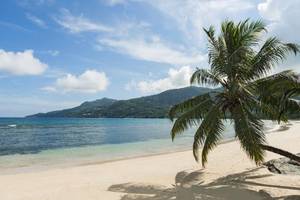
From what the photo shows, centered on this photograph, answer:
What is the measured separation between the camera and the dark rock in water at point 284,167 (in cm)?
1205

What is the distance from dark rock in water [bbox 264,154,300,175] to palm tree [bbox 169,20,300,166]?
101 inches

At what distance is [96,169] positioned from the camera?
682 inches

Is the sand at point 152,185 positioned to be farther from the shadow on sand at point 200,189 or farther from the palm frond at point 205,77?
the palm frond at point 205,77

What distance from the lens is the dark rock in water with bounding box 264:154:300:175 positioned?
12.0m

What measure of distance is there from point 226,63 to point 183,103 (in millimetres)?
2071

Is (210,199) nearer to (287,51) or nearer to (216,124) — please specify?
(216,124)

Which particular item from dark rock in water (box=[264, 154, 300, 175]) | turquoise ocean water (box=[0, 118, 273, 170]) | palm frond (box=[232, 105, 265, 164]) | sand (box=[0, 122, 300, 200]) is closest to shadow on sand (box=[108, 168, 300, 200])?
sand (box=[0, 122, 300, 200])

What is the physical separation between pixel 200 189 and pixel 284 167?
12.4 feet

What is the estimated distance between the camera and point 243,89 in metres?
9.62

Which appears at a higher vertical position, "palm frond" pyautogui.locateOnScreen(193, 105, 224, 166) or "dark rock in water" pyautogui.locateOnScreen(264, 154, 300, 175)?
"palm frond" pyautogui.locateOnScreen(193, 105, 224, 166)

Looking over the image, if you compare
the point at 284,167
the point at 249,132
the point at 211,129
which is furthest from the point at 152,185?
the point at 284,167

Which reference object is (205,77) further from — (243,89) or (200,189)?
(200,189)

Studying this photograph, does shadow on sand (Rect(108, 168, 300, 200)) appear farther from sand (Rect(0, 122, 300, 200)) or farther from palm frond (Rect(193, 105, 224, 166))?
palm frond (Rect(193, 105, 224, 166))

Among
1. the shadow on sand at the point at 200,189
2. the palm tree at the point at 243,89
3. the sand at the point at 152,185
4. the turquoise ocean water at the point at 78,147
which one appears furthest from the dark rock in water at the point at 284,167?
the turquoise ocean water at the point at 78,147
